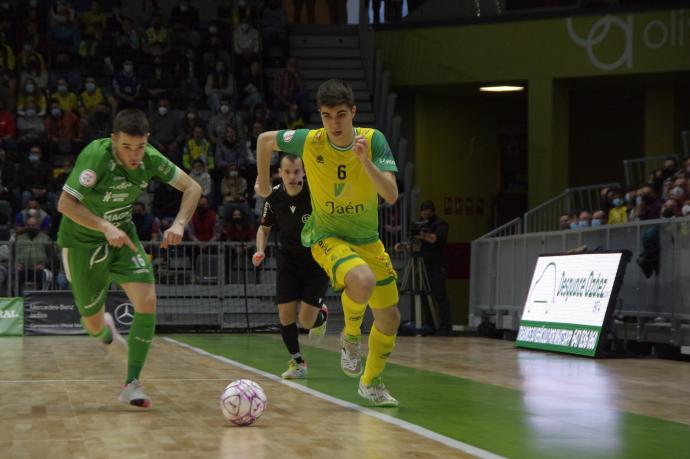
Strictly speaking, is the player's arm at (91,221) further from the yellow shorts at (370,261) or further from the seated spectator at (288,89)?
the seated spectator at (288,89)

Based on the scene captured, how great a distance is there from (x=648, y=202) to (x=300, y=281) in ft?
29.9

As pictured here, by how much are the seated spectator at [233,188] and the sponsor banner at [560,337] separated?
8.73m

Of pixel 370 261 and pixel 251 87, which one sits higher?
pixel 251 87

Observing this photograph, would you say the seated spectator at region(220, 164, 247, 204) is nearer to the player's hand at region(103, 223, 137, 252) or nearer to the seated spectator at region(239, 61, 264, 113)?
the seated spectator at region(239, 61, 264, 113)

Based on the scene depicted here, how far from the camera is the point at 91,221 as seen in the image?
9234 mm

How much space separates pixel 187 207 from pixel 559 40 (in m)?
19.5

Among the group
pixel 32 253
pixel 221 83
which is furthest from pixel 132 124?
pixel 221 83

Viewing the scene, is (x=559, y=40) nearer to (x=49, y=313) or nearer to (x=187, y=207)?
(x=49, y=313)

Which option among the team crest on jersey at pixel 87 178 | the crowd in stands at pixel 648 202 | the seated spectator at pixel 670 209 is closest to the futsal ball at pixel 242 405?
the team crest on jersey at pixel 87 178

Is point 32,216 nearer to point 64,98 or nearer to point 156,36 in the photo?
point 64,98

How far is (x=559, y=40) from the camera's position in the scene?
27.9 m

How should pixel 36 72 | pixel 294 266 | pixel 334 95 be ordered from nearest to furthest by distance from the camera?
pixel 334 95 < pixel 294 266 < pixel 36 72

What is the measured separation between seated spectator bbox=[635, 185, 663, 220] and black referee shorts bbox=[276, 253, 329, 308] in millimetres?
8581

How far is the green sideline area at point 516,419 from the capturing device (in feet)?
25.3
